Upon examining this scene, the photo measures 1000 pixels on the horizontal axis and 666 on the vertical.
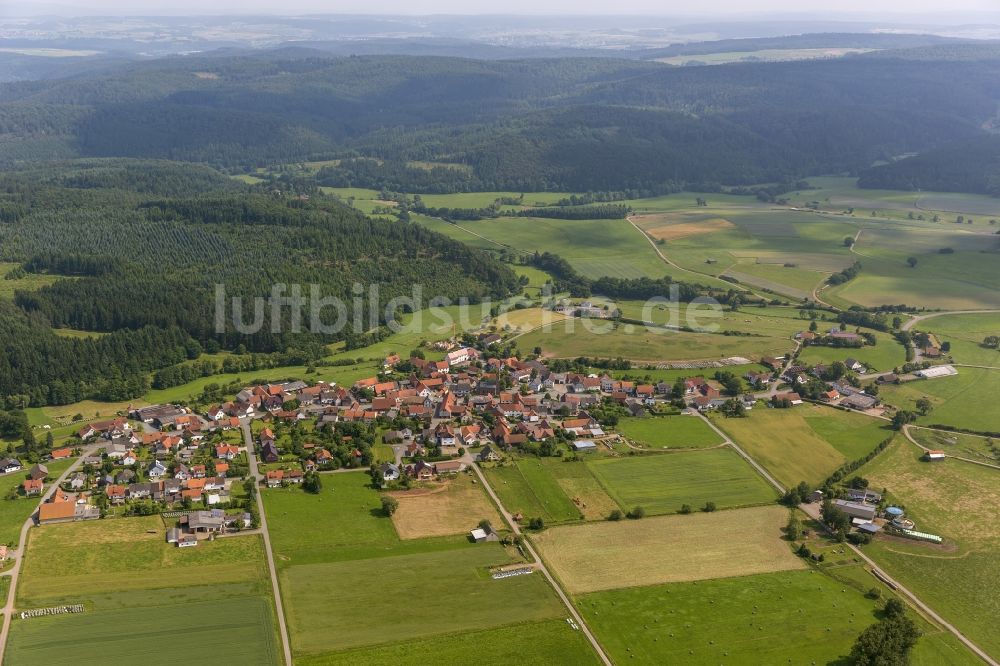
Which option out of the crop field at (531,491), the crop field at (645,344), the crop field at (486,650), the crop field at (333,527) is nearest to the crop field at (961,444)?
the crop field at (645,344)

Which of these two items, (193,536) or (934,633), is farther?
(193,536)

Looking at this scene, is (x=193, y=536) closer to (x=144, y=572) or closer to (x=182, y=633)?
(x=144, y=572)

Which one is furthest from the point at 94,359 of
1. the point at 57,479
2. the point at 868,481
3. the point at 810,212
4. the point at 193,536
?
the point at 810,212

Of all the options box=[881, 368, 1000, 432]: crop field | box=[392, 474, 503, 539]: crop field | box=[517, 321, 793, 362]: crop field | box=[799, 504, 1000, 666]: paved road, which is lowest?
box=[517, 321, 793, 362]: crop field

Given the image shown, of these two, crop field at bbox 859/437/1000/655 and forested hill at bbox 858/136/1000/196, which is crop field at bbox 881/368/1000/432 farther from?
forested hill at bbox 858/136/1000/196

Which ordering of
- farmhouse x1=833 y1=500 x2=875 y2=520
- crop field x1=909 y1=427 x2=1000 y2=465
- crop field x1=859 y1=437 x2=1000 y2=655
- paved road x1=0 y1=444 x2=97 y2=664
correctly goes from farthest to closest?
crop field x1=909 y1=427 x2=1000 y2=465
farmhouse x1=833 y1=500 x2=875 y2=520
crop field x1=859 y1=437 x2=1000 y2=655
paved road x1=0 y1=444 x2=97 y2=664

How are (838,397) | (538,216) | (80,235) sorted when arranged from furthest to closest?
1. (538,216)
2. (80,235)
3. (838,397)

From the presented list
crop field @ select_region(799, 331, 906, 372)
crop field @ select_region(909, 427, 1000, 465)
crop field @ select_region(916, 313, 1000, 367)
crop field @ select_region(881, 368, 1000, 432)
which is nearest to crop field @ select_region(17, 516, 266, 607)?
crop field @ select_region(909, 427, 1000, 465)
